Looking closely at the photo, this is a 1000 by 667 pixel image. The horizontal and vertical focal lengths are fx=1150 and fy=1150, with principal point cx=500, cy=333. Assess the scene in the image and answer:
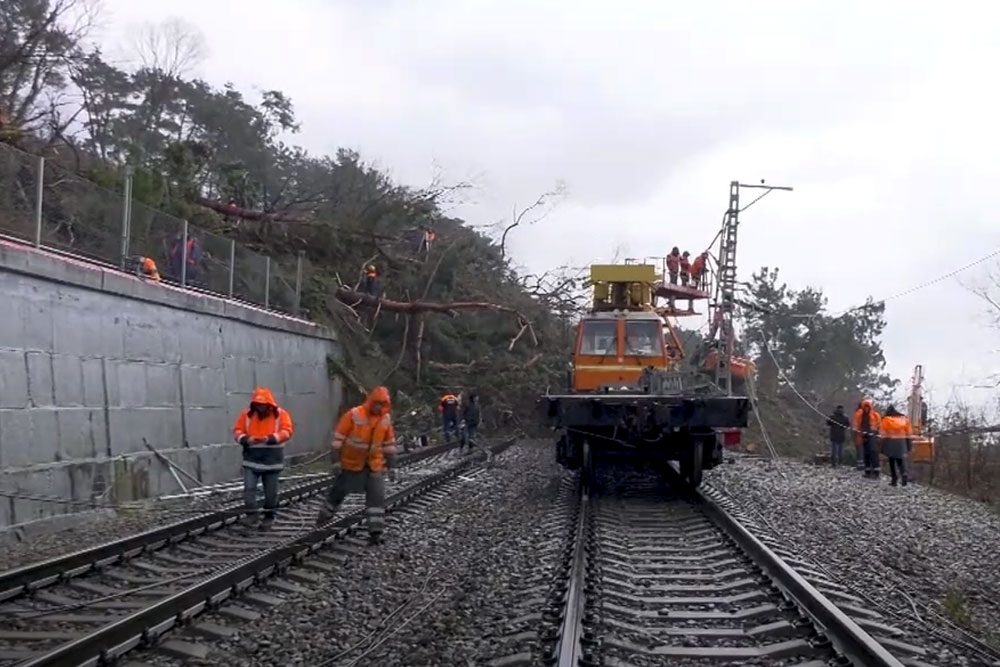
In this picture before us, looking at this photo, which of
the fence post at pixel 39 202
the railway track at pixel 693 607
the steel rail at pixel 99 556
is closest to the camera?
the railway track at pixel 693 607

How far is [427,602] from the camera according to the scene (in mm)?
8641

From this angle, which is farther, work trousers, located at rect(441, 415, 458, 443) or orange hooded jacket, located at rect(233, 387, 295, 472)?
work trousers, located at rect(441, 415, 458, 443)

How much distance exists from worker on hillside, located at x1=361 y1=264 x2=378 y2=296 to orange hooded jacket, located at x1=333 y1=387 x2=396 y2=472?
863 inches

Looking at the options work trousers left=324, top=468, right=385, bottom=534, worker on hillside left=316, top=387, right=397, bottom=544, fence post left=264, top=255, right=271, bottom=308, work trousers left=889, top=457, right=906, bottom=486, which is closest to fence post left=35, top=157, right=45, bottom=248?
worker on hillside left=316, top=387, right=397, bottom=544

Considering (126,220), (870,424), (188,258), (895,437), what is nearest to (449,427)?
(870,424)

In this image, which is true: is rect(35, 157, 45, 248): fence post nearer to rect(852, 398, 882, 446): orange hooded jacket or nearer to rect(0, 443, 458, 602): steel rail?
rect(0, 443, 458, 602): steel rail

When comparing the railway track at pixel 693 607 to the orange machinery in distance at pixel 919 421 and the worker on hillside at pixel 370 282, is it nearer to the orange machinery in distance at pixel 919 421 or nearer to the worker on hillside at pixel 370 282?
the orange machinery in distance at pixel 919 421

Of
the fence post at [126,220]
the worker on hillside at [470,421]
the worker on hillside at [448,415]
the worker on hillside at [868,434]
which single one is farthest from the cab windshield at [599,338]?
the worker on hillside at [448,415]

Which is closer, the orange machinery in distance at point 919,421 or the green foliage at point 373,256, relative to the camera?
the orange machinery in distance at point 919,421

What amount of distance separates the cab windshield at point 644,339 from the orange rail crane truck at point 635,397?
0.02 meters

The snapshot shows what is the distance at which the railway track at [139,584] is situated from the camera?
22.4 feet

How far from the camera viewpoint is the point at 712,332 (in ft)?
95.8

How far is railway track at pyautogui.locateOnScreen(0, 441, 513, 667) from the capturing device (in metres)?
6.84

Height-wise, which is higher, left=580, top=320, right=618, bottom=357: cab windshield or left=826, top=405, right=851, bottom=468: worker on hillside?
left=580, top=320, right=618, bottom=357: cab windshield
